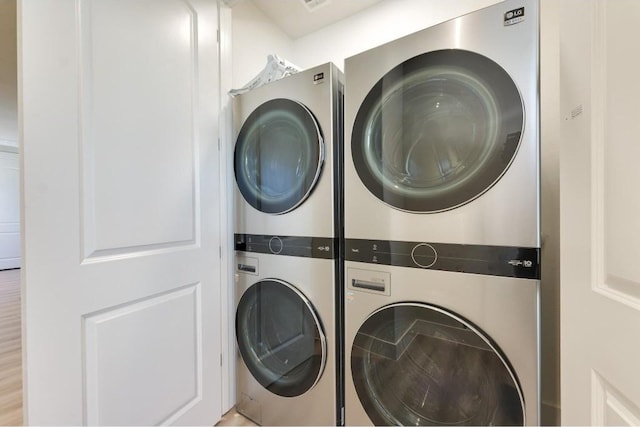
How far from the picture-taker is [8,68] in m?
2.41

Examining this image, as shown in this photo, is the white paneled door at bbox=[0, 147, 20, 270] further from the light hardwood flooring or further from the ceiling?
the ceiling

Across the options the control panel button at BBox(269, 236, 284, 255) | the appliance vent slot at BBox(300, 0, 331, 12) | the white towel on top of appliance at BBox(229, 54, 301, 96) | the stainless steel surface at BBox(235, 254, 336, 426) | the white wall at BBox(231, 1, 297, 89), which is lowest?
the stainless steel surface at BBox(235, 254, 336, 426)

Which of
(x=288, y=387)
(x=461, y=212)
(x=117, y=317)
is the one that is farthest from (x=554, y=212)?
(x=117, y=317)

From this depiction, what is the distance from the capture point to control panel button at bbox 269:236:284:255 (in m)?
1.24

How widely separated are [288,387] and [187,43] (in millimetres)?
1679

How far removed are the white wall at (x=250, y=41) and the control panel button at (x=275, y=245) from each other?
947 mm

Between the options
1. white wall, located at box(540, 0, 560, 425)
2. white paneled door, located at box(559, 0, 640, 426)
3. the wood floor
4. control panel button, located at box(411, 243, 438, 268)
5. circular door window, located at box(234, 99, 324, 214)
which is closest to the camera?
white paneled door, located at box(559, 0, 640, 426)

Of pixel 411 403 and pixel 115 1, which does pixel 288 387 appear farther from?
pixel 115 1

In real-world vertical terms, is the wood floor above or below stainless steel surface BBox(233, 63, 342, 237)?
below

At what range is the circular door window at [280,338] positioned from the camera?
1.15m

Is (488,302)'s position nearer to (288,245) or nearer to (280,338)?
(288,245)

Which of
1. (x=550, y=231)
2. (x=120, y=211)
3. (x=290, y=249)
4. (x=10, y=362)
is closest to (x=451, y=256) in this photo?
(x=550, y=231)

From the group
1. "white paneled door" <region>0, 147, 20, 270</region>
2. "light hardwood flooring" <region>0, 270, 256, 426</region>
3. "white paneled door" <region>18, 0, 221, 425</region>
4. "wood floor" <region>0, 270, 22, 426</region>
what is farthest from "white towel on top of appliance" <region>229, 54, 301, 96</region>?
"white paneled door" <region>0, 147, 20, 270</region>

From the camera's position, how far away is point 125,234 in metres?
0.97
